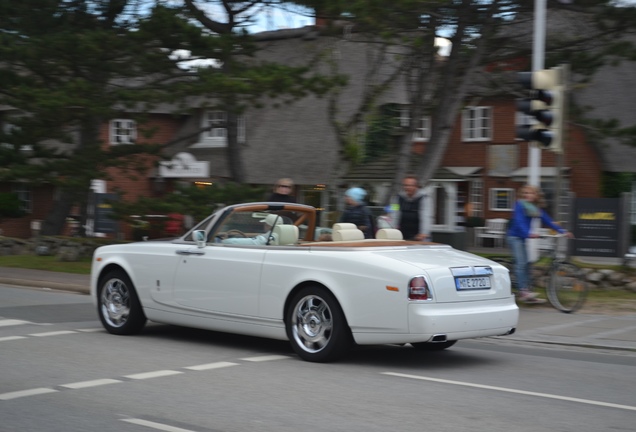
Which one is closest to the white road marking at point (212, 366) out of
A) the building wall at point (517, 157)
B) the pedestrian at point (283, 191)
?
the pedestrian at point (283, 191)

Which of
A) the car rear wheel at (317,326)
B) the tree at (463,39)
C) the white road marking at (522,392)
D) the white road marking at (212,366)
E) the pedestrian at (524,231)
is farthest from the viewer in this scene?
the tree at (463,39)

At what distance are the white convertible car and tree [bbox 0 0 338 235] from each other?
11.9m

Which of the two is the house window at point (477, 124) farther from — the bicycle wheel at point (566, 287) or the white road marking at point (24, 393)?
the white road marking at point (24, 393)

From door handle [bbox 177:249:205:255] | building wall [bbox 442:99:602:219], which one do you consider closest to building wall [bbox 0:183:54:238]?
building wall [bbox 442:99:602:219]

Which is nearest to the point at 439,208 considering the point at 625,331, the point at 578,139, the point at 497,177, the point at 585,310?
the point at 497,177

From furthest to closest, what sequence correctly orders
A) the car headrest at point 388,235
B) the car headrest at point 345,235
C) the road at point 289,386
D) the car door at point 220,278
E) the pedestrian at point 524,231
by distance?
the pedestrian at point 524,231
the car headrest at point 388,235
the car headrest at point 345,235
the car door at point 220,278
the road at point 289,386

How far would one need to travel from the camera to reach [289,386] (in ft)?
25.9

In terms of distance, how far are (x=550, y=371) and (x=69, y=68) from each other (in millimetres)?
17687

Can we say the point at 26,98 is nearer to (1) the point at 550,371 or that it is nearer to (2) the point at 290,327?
(2) the point at 290,327

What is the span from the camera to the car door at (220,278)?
965 cm

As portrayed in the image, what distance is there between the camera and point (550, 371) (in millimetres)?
8977

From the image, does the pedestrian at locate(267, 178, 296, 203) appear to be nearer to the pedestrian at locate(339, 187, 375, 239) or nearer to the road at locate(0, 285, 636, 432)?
the pedestrian at locate(339, 187, 375, 239)

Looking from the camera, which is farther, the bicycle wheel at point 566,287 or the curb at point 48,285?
the curb at point 48,285

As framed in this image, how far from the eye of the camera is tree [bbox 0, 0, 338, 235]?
22.6 metres
